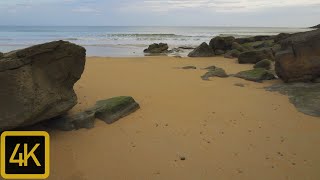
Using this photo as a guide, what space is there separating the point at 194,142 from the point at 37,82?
2829 millimetres

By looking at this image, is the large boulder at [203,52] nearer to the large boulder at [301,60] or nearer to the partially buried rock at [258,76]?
the partially buried rock at [258,76]

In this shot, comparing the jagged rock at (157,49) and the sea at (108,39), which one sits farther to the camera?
the sea at (108,39)

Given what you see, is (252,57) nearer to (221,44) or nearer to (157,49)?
(221,44)

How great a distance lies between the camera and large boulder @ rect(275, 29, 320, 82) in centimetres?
1038

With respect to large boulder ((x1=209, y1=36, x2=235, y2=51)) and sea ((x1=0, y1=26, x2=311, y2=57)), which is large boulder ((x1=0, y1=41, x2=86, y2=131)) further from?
large boulder ((x1=209, y1=36, x2=235, y2=51))

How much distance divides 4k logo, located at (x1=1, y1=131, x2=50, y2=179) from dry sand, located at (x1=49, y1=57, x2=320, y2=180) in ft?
2.07

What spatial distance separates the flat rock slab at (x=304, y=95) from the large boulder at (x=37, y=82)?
16.6ft

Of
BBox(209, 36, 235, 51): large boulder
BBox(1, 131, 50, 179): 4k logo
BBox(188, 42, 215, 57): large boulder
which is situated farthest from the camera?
BBox(209, 36, 235, 51): large boulder

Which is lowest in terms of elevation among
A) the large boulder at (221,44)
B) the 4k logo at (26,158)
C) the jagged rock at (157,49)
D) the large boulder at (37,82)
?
the jagged rock at (157,49)

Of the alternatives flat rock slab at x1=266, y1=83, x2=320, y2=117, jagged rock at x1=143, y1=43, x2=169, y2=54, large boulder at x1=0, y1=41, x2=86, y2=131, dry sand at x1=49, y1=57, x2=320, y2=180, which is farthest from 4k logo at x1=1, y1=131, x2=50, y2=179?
jagged rock at x1=143, y1=43, x2=169, y2=54

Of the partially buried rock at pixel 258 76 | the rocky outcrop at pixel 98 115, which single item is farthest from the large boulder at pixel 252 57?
the rocky outcrop at pixel 98 115

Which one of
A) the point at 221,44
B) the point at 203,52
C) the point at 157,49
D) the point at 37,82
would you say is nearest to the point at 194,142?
the point at 37,82

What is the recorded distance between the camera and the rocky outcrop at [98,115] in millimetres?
6327

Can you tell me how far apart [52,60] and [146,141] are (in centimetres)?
221
